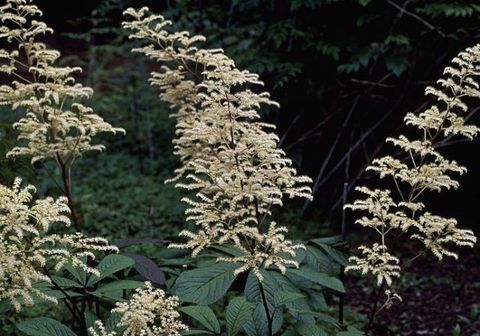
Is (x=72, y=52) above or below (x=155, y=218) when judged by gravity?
above

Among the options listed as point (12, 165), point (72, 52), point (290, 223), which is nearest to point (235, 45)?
point (290, 223)

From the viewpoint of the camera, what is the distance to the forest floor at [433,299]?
372 cm

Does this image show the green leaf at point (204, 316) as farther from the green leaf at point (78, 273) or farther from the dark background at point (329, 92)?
the dark background at point (329, 92)

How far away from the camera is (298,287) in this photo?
7.33ft

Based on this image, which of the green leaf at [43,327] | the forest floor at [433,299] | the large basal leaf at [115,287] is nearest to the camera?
the green leaf at [43,327]

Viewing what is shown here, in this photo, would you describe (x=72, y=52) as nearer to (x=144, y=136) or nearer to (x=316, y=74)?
(x=144, y=136)

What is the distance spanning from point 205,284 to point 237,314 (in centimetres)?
15

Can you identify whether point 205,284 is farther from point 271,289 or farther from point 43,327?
point 43,327

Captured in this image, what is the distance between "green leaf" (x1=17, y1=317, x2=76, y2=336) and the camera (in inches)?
68.5

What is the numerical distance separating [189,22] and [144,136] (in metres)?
1.63

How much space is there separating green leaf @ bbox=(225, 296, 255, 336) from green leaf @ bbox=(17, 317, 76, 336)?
507 mm

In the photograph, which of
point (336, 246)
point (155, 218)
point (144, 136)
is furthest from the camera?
point (144, 136)

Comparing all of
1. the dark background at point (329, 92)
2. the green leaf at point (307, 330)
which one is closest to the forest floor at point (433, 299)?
the dark background at point (329, 92)

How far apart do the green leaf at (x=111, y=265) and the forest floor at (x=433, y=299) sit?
206 cm
